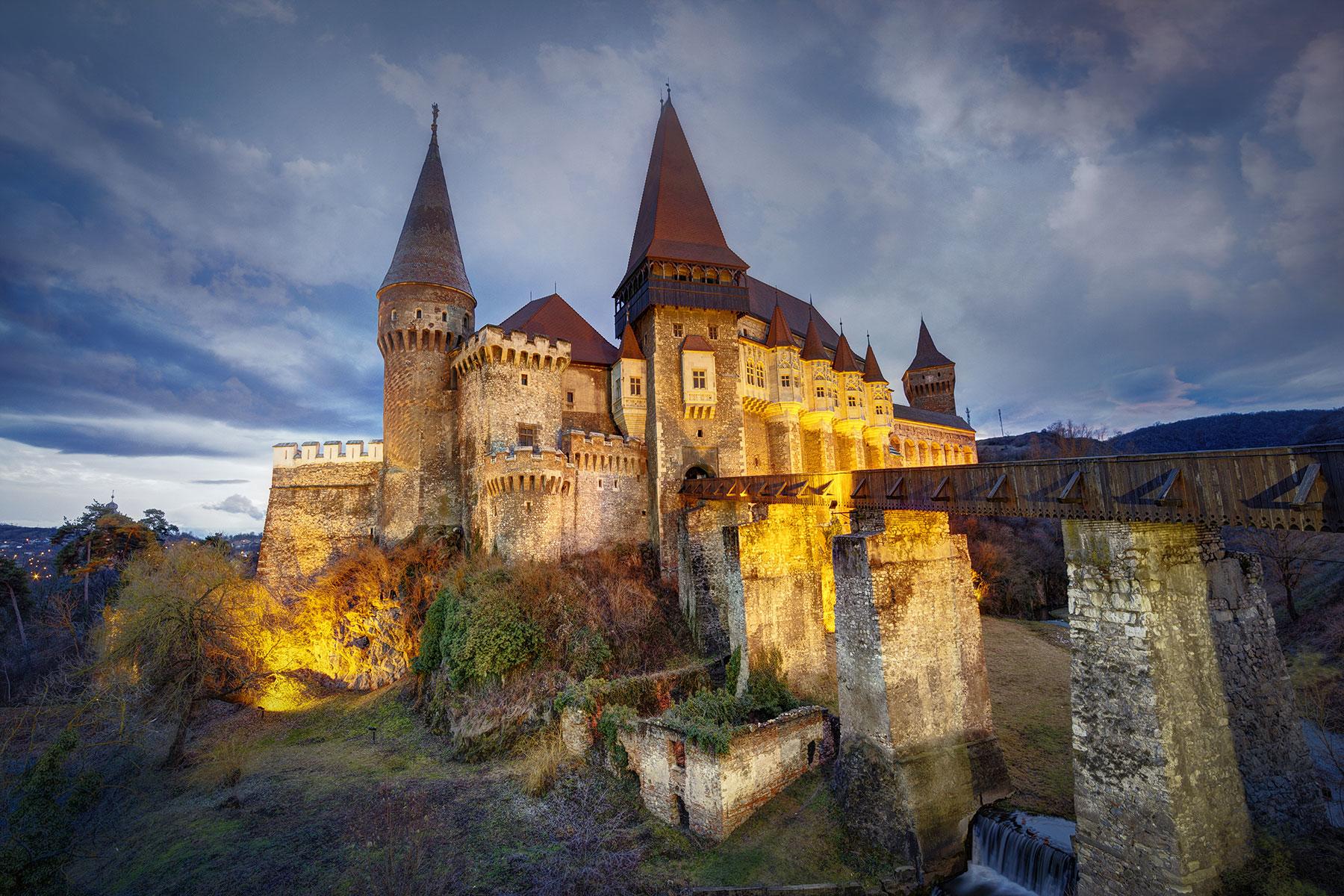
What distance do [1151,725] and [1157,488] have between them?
10.9ft

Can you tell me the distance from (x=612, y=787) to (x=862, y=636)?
7404 mm

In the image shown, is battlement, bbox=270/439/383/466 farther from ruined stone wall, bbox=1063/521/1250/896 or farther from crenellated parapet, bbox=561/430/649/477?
ruined stone wall, bbox=1063/521/1250/896

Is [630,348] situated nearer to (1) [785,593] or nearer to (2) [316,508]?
(1) [785,593]

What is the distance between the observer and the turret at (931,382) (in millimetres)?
57094

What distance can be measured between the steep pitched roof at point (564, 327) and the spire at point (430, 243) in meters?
3.09

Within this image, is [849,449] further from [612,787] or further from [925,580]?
[612,787]

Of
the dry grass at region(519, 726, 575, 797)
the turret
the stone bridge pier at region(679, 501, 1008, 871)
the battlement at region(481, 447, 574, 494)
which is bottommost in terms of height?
the dry grass at region(519, 726, 575, 797)

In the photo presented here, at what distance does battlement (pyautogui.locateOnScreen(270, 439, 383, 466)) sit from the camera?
89.6 feet

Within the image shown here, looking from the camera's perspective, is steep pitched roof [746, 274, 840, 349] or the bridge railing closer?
the bridge railing

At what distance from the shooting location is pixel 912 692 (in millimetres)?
12578

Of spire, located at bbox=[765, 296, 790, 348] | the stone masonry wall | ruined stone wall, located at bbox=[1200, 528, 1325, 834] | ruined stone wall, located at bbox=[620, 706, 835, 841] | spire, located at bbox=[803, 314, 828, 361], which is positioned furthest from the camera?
spire, located at bbox=[803, 314, 828, 361]

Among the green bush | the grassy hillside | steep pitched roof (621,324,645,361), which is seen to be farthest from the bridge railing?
steep pitched roof (621,324,645,361)

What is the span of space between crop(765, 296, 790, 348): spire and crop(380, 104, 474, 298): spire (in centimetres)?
1545

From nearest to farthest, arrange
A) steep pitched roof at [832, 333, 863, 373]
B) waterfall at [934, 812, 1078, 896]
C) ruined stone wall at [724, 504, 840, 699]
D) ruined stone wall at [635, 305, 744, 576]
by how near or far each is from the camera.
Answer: waterfall at [934, 812, 1078, 896]
ruined stone wall at [724, 504, 840, 699]
ruined stone wall at [635, 305, 744, 576]
steep pitched roof at [832, 333, 863, 373]
